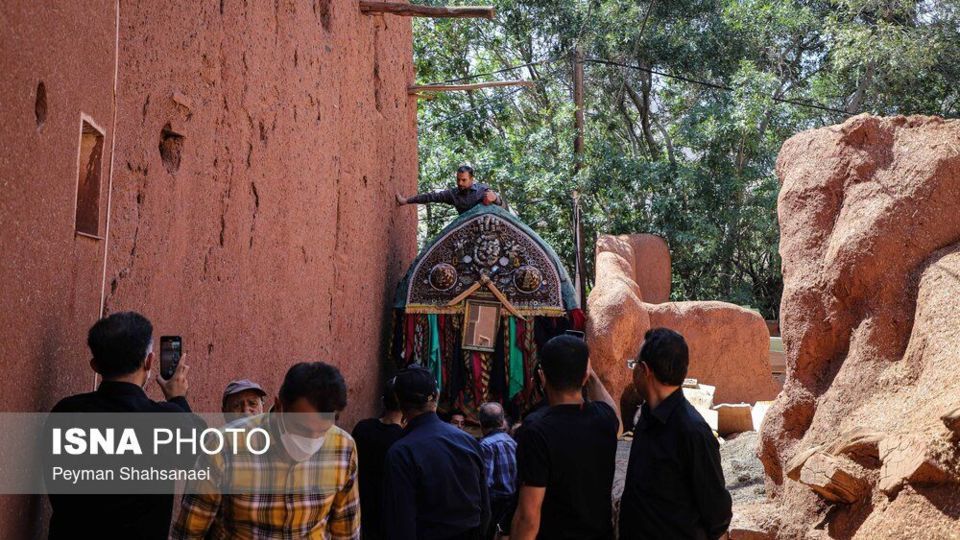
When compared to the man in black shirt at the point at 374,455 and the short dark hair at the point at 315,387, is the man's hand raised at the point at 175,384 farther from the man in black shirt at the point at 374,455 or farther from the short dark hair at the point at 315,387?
the man in black shirt at the point at 374,455

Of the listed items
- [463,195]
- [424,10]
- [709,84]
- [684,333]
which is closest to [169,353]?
[424,10]

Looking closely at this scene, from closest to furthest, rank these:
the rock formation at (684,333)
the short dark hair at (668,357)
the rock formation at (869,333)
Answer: the short dark hair at (668,357) < the rock formation at (869,333) < the rock formation at (684,333)

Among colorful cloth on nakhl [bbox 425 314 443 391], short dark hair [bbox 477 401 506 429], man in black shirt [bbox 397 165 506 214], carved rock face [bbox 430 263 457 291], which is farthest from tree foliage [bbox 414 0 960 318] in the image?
short dark hair [bbox 477 401 506 429]

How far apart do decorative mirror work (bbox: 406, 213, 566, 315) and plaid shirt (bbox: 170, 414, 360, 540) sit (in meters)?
6.61

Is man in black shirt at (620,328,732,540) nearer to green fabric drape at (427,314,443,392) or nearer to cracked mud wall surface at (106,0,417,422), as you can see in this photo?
cracked mud wall surface at (106,0,417,422)

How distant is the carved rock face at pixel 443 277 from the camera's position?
9.84 m

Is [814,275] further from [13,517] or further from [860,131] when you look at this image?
[13,517]

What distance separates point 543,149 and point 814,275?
13413 millimetres

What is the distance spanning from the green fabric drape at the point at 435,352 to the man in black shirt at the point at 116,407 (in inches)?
252

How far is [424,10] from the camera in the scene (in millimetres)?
9016

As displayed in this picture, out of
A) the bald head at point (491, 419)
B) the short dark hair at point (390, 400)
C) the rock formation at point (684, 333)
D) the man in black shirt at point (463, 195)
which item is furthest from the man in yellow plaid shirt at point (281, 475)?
the rock formation at point (684, 333)

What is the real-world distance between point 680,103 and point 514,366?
13.6 m

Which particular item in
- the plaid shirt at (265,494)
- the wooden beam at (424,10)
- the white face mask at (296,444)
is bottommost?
the plaid shirt at (265,494)

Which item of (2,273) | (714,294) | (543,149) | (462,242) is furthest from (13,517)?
(714,294)
